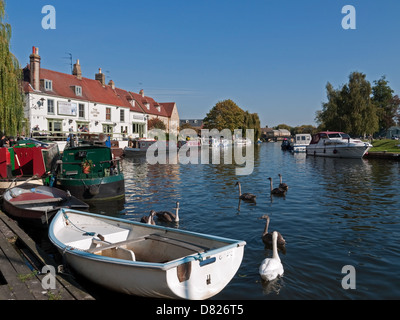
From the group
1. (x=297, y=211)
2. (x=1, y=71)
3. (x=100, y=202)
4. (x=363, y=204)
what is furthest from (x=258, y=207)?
(x=1, y=71)

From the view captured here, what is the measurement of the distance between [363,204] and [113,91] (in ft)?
166

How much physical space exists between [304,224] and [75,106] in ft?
130

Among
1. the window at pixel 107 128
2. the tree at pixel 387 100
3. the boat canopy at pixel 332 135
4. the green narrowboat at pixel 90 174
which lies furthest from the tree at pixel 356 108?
the green narrowboat at pixel 90 174

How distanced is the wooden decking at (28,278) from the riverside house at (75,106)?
805 inches

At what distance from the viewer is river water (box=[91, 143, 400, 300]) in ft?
25.0

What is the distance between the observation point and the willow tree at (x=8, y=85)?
65.2 feet

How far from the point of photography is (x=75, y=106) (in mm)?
45000

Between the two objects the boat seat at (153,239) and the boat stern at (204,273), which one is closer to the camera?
the boat stern at (204,273)

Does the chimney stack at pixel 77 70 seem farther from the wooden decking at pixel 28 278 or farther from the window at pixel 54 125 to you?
the wooden decking at pixel 28 278

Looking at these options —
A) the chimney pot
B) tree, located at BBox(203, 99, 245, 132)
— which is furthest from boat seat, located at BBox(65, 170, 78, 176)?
tree, located at BBox(203, 99, 245, 132)

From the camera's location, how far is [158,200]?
1770 cm

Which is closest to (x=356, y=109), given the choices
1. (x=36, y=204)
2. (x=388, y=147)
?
(x=388, y=147)

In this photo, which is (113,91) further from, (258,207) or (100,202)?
(258,207)

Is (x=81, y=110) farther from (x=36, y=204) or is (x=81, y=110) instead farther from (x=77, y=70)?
(x=36, y=204)
